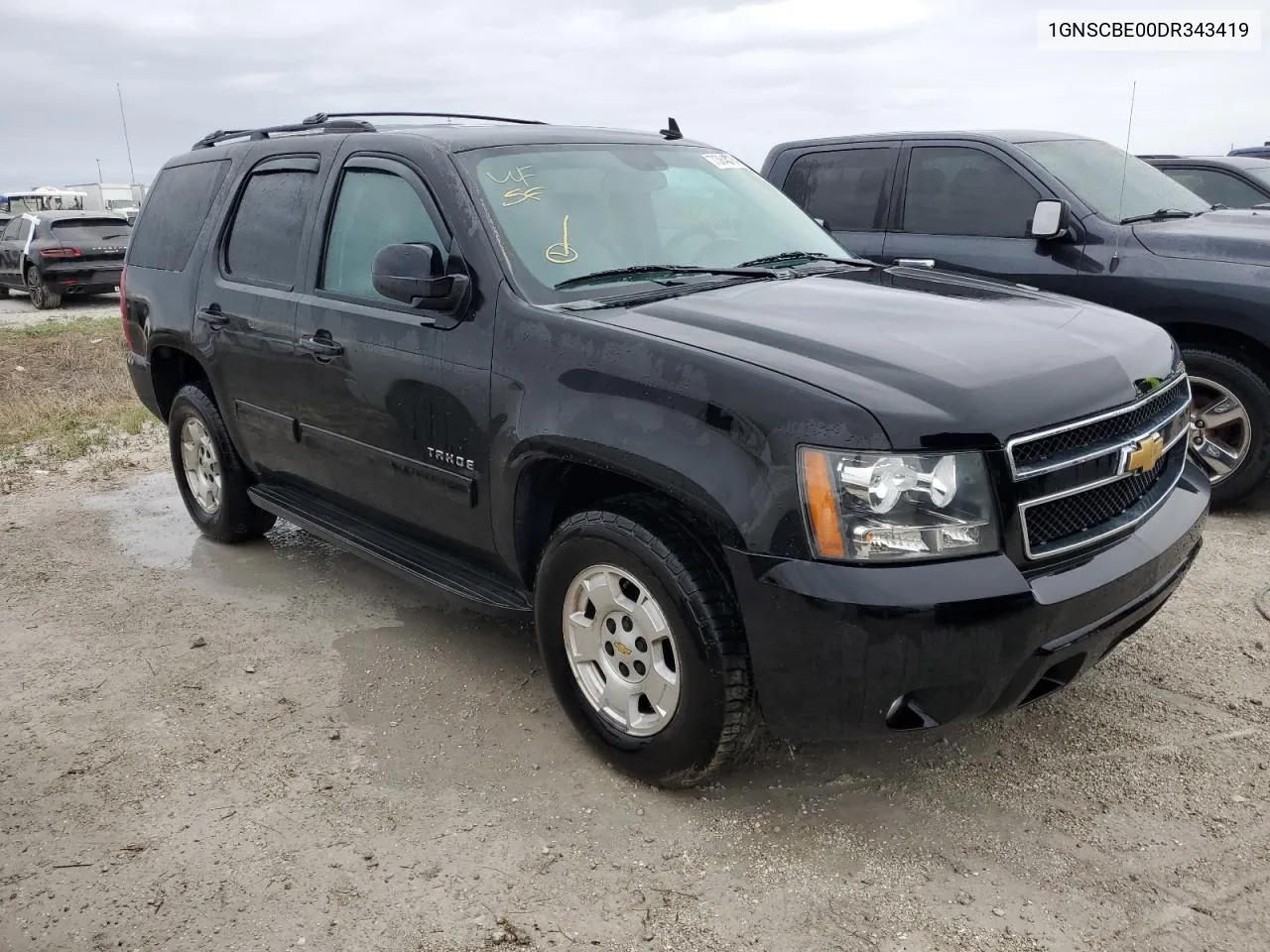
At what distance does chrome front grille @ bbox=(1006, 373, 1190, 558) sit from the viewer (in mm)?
2584

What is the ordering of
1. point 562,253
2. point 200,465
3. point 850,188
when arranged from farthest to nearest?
point 850,188 → point 200,465 → point 562,253

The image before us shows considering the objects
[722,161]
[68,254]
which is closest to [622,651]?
[722,161]

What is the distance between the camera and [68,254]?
17219 mm

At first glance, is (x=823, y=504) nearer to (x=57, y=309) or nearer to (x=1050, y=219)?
(x=1050, y=219)

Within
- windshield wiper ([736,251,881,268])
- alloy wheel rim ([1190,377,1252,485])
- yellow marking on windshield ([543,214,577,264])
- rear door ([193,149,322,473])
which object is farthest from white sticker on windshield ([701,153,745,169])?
alloy wheel rim ([1190,377,1252,485])

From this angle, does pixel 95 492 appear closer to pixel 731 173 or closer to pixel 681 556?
pixel 731 173

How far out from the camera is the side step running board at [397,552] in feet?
11.5

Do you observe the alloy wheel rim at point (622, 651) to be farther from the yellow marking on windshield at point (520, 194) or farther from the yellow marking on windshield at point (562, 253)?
the yellow marking on windshield at point (520, 194)

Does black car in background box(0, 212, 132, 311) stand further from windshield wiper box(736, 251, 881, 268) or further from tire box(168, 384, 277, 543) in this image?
windshield wiper box(736, 251, 881, 268)

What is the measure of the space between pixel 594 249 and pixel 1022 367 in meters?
1.47

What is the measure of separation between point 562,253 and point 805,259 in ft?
3.35

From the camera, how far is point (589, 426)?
116 inches

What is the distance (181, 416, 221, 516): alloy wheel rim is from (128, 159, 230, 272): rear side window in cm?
81

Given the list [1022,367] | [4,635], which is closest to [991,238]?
[1022,367]
